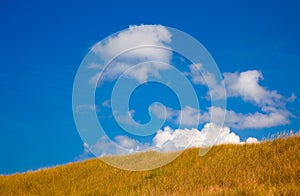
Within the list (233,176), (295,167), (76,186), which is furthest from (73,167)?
(295,167)

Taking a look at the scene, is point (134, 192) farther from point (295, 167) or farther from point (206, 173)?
point (295, 167)

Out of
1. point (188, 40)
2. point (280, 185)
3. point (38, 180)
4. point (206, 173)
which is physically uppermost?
point (188, 40)

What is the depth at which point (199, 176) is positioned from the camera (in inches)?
516

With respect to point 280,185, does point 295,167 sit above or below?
above

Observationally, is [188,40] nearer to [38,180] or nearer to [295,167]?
[295,167]

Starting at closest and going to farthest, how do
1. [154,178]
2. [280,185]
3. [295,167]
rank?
[280,185] → [295,167] → [154,178]

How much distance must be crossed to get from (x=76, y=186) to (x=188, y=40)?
852 cm

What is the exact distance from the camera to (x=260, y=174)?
1174 centimetres

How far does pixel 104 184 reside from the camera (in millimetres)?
15078

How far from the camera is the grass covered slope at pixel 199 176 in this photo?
1094 centimetres

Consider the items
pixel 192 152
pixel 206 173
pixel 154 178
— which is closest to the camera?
pixel 206 173

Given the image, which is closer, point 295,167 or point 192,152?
point 295,167

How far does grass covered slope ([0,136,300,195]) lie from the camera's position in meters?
10.9

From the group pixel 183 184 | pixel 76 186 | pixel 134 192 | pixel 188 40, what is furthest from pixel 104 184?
pixel 188 40
